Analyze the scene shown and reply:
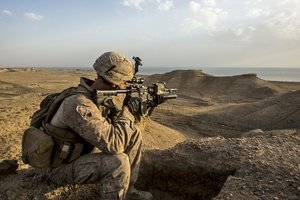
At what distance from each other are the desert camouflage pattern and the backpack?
8cm

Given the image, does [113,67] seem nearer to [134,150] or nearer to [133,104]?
[133,104]

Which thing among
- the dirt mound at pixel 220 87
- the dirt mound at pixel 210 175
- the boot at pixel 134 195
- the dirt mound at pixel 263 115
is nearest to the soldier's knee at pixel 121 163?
the boot at pixel 134 195

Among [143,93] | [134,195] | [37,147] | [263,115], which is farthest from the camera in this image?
[263,115]

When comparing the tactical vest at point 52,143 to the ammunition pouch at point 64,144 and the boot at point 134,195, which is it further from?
the boot at point 134,195

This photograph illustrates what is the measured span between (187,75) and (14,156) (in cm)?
3220

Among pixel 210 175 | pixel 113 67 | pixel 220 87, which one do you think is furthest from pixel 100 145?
pixel 220 87

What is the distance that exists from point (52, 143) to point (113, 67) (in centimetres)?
100

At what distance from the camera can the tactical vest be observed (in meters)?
3.54

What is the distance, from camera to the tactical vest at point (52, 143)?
11.6 ft

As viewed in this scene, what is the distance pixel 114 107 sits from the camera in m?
3.99

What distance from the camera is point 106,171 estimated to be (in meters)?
3.59

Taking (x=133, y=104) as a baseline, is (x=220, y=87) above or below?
below

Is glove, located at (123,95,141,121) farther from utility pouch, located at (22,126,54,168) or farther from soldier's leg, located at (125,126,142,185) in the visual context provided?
utility pouch, located at (22,126,54,168)

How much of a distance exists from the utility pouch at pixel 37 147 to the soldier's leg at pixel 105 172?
0.97ft
